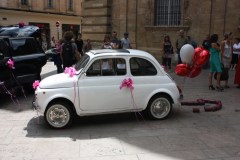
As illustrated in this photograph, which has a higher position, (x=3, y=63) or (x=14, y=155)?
(x=3, y=63)

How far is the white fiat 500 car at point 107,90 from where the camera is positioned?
6.54 m

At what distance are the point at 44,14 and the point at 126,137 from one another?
33010 millimetres

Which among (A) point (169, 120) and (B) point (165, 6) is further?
(B) point (165, 6)

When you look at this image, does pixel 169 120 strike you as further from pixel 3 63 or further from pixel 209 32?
pixel 209 32

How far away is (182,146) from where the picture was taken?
18.5 ft

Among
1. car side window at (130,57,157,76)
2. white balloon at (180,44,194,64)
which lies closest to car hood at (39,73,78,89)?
car side window at (130,57,157,76)

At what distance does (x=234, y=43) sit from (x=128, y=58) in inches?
333

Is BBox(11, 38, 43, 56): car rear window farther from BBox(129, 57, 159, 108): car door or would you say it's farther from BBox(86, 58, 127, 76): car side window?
BBox(129, 57, 159, 108): car door

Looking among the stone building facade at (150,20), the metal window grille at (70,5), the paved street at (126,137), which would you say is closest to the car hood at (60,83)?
the paved street at (126,137)

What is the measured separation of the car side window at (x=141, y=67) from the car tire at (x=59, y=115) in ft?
5.20

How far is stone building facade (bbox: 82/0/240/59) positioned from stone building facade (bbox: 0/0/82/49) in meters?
16.5

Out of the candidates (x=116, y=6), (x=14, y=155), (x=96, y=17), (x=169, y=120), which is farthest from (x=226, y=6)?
(x=14, y=155)

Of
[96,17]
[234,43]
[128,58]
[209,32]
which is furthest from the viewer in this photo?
[96,17]

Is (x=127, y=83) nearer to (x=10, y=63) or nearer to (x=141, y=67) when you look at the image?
(x=141, y=67)
